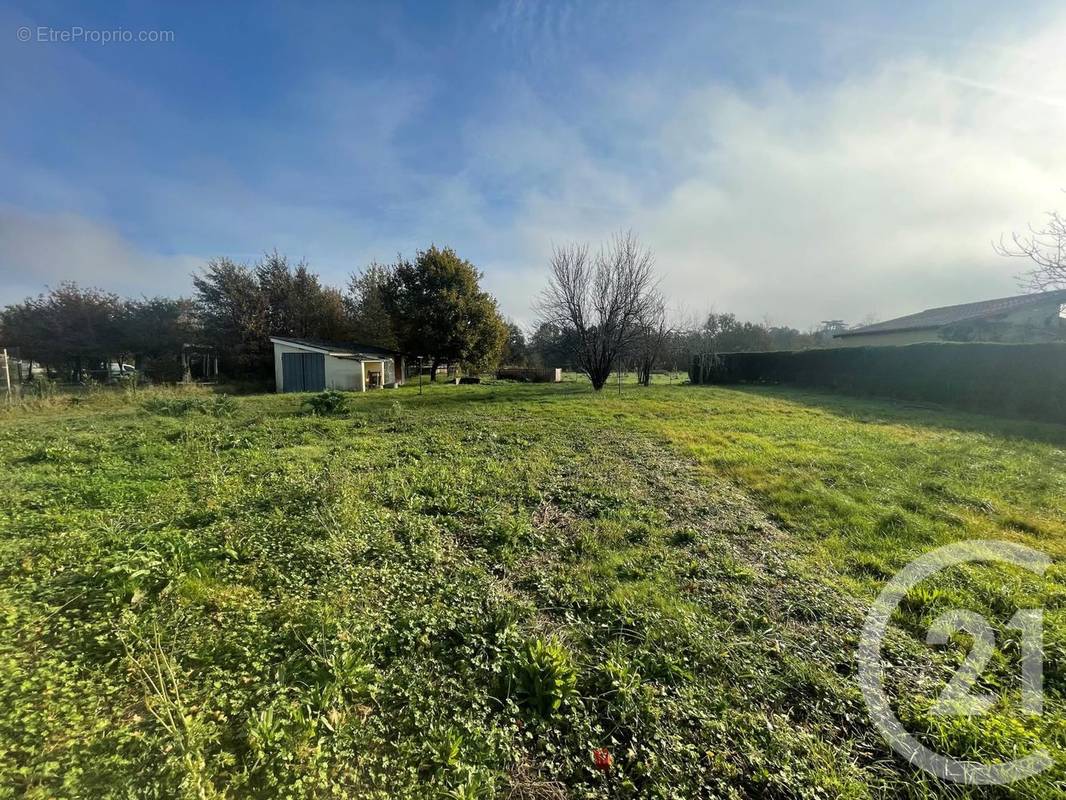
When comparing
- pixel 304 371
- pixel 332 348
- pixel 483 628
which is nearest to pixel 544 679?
pixel 483 628

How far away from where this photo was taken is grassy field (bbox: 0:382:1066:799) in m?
1.55

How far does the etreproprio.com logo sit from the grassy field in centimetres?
5

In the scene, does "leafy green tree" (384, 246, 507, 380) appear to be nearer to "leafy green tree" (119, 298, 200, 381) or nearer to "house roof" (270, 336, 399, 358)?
"house roof" (270, 336, 399, 358)

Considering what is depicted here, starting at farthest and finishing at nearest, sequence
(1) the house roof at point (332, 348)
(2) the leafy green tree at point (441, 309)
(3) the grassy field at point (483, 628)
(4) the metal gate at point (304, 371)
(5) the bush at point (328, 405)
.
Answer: (2) the leafy green tree at point (441, 309) < (1) the house roof at point (332, 348) < (4) the metal gate at point (304, 371) < (5) the bush at point (328, 405) < (3) the grassy field at point (483, 628)

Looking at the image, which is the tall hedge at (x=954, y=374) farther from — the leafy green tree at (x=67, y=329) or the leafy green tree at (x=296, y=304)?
the leafy green tree at (x=67, y=329)

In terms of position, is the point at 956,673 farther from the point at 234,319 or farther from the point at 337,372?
the point at 234,319

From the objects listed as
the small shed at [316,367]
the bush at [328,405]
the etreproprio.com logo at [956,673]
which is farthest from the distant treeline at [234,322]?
the etreproprio.com logo at [956,673]

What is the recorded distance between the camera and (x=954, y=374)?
12.4 meters

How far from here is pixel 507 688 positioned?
1.92 metres

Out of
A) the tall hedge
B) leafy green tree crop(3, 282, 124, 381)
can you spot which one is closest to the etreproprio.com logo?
the tall hedge

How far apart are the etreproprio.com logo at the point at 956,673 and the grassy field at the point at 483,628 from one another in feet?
0.15

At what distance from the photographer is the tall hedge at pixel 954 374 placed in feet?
32.4

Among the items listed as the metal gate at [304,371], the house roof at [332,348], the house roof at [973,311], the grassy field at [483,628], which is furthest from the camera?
the house roof at [332,348]

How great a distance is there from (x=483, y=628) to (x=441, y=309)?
2254 centimetres
